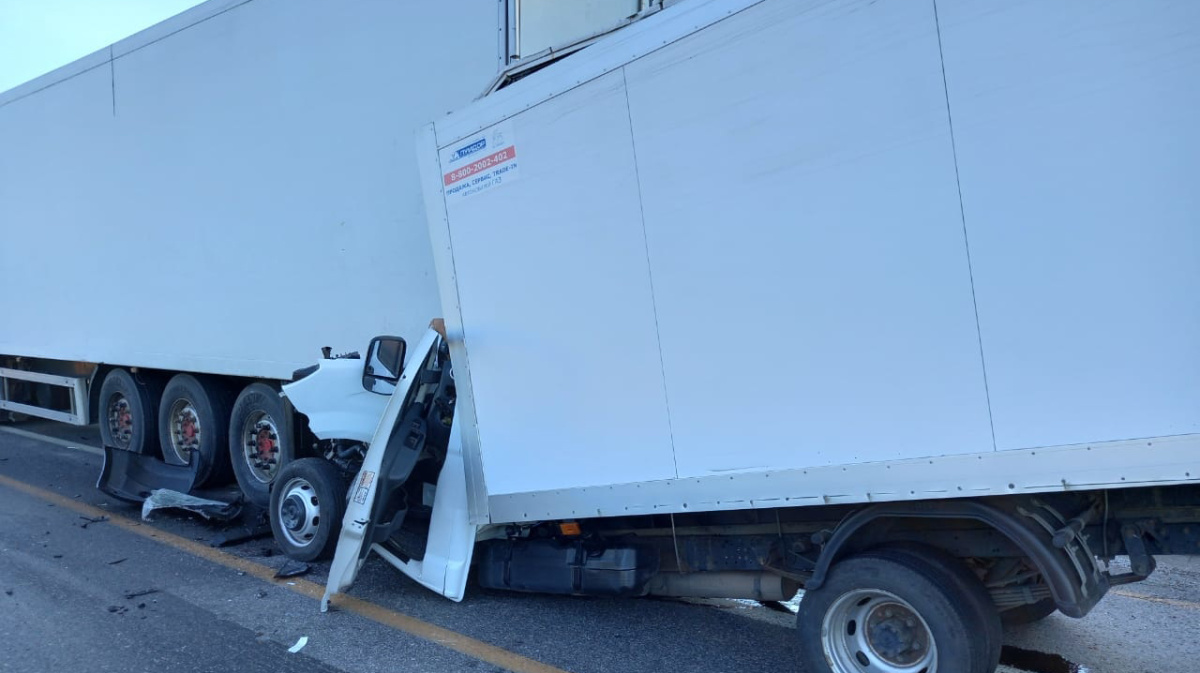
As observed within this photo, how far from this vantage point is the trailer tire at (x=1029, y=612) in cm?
383

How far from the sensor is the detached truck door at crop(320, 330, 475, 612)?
4.77 m

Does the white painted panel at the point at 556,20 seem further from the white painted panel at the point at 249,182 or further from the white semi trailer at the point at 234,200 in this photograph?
the white painted panel at the point at 249,182

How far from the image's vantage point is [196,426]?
7773 millimetres

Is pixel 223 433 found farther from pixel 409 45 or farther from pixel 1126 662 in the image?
pixel 1126 662

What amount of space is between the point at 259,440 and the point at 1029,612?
576 centimetres

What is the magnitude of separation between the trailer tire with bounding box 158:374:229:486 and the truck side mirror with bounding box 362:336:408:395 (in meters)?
3.18

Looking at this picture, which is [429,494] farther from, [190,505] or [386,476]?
[190,505]

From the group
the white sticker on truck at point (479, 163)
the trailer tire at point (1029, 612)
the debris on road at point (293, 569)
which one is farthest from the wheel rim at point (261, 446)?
the trailer tire at point (1029, 612)

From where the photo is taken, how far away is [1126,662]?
410 cm

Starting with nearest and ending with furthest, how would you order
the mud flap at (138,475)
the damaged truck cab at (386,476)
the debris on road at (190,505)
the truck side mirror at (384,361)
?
the damaged truck cab at (386,476)
the truck side mirror at (384,361)
the debris on road at (190,505)
the mud flap at (138,475)

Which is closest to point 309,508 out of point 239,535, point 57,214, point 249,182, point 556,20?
point 239,535

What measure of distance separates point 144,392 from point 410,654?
17.5ft

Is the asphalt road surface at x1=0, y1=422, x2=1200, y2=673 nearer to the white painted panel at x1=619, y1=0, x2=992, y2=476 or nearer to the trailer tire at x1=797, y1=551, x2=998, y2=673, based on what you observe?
the trailer tire at x1=797, y1=551, x2=998, y2=673

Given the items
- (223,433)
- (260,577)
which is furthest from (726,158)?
(223,433)
